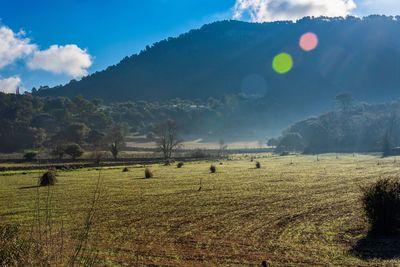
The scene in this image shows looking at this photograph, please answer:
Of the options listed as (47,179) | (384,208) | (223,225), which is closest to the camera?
(384,208)

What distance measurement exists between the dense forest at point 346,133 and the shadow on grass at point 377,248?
136 m

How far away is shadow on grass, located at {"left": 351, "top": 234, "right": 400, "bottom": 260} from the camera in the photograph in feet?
54.6

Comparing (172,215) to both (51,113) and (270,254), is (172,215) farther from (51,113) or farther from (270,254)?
(51,113)

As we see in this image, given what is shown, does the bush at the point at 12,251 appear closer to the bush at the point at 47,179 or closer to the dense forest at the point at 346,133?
the bush at the point at 47,179

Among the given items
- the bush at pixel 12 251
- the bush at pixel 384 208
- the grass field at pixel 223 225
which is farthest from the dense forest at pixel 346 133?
the bush at pixel 12 251

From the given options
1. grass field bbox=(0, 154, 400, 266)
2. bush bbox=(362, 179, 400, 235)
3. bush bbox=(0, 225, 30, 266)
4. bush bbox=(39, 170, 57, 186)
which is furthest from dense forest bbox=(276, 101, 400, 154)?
bush bbox=(0, 225, 30, 266)

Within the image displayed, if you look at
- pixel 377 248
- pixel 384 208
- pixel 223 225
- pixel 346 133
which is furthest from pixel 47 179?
pixel 346 133

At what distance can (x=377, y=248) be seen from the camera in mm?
17844

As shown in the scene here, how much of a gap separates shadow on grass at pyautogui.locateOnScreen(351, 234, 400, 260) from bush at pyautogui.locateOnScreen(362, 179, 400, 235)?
0.49 meters

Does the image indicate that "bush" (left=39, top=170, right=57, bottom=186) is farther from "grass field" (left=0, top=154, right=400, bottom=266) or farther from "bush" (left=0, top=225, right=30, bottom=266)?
"bush" (left=0, top=225, right=30, bottom=266)

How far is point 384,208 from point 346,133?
518 feet

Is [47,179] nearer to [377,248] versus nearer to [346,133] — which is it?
[377,248]

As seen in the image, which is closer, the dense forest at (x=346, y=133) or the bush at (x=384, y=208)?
the bush at (x=384, y=208)

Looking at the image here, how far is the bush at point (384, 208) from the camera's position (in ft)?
65.3
